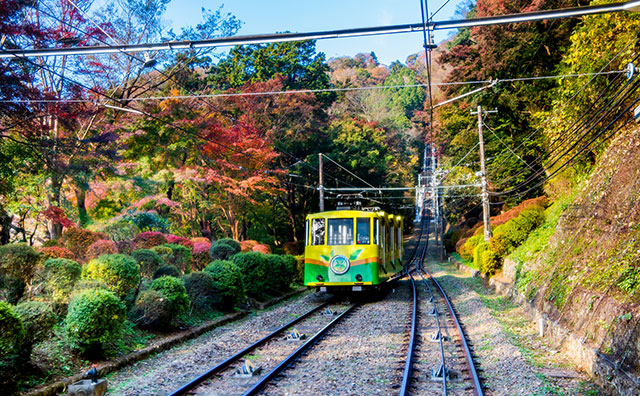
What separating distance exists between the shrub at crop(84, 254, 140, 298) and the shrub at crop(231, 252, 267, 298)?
5.24 m

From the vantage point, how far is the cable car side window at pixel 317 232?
16.5 metres

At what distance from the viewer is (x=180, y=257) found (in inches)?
627

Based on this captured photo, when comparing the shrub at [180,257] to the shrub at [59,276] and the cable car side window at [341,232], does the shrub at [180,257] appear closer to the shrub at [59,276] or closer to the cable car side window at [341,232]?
the cable car side window at [341,232]

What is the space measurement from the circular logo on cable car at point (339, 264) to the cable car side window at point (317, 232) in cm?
78

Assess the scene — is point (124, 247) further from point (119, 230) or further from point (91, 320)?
point (91, 320)

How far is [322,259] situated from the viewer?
16125 mm

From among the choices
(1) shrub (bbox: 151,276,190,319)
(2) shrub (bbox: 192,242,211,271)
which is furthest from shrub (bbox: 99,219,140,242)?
(1) shrub (bbox: 151,276,190,319)

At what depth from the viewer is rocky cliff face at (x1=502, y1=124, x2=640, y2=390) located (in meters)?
7.04

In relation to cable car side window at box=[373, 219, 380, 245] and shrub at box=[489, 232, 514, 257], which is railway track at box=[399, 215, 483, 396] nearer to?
cable car side window at box=[373, 219, 380, 245]

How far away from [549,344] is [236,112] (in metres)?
22.9

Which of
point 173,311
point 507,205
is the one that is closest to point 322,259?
point 173,311

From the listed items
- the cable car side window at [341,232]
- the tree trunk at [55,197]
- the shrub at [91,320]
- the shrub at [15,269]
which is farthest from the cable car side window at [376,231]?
the tree trunk at [55,197]

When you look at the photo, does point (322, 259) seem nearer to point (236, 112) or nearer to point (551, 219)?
point (551, 219)

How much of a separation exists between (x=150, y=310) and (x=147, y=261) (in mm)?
2756
